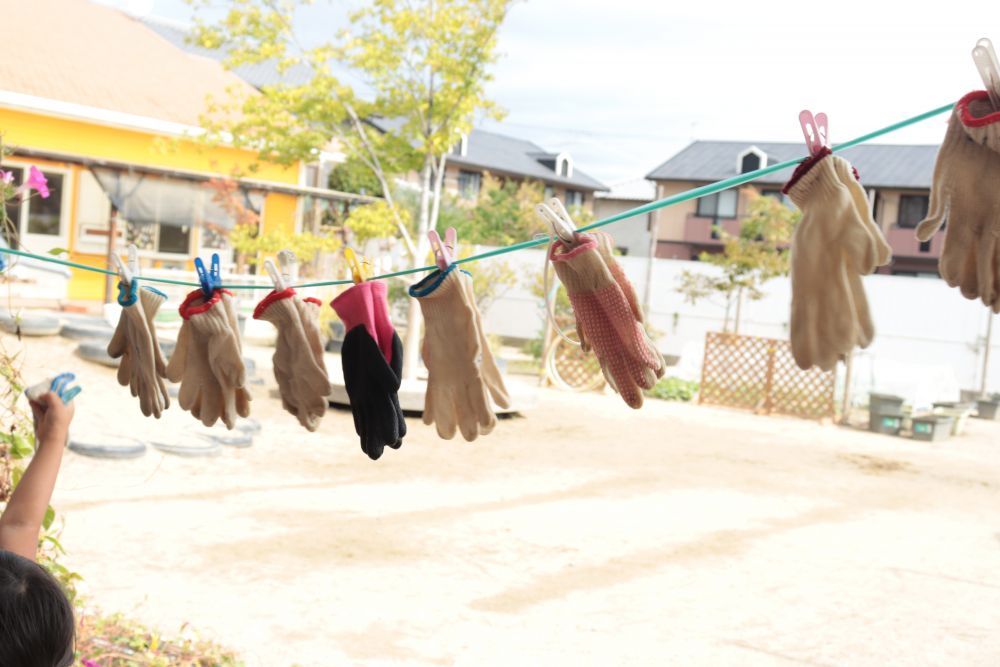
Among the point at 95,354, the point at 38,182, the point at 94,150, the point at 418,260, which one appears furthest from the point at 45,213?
the point at 38,182

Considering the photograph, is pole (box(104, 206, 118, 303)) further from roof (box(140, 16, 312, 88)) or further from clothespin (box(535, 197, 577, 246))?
clothespin (box(535, 197, 577, 246))

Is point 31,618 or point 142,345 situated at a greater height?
point 142,345

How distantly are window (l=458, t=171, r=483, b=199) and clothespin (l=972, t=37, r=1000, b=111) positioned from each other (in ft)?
105

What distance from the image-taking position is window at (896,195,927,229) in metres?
27.9

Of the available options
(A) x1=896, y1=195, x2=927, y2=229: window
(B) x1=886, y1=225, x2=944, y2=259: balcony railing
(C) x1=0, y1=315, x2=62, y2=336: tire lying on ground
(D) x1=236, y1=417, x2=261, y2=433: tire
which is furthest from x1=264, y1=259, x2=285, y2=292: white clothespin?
(A) x1=896, y1=195, x2=927, y2=229: window

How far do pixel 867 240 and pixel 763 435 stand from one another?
978cm

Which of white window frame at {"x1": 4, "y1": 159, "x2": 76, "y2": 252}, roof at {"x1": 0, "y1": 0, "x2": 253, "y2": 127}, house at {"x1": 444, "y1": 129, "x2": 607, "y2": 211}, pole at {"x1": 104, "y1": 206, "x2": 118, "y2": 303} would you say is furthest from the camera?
house at {"x1": 444, "y1": 129, "x2": 607, "y2": 211}

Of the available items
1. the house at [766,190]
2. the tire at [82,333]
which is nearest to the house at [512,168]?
the house at [766,190]

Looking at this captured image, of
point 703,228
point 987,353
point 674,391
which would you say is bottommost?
point 674,391

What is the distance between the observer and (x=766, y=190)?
29.9 metres

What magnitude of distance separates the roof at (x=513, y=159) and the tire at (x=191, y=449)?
2498 centimetres

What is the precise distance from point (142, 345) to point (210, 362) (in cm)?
22

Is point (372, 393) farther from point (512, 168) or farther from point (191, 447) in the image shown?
point (512, 168)

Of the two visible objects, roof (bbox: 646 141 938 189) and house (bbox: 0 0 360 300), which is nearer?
house (bbox: 0 0 360 300)
